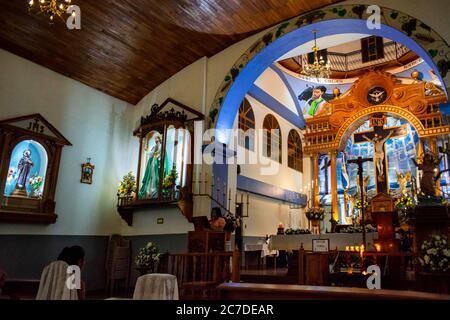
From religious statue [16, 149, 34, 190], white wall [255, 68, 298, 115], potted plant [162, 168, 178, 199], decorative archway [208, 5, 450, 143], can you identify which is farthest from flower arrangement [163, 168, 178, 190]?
white wall [255, 68, 298, 115]

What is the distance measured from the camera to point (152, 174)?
8.41 meters

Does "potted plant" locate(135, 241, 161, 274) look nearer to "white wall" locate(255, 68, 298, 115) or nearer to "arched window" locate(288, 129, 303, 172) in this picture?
"white wall" locate(255, 68, 298, 115)

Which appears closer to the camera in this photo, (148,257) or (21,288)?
(21,288)

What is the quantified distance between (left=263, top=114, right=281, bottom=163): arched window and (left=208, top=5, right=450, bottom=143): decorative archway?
4.51m

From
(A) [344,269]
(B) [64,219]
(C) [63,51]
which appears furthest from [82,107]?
(A) [344,269]

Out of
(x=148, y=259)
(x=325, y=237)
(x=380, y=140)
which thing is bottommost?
(x=148, y=259)

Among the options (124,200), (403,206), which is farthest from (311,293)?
(403,206)

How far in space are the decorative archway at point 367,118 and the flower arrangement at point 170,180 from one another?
6.76 metres

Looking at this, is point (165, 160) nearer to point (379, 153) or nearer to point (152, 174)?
point (152, 174)

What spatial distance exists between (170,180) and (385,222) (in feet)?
14.6

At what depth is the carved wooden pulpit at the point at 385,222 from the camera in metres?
6.70

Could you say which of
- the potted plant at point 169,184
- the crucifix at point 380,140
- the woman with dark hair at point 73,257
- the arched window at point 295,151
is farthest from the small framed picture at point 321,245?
the arched window at point 295,151
